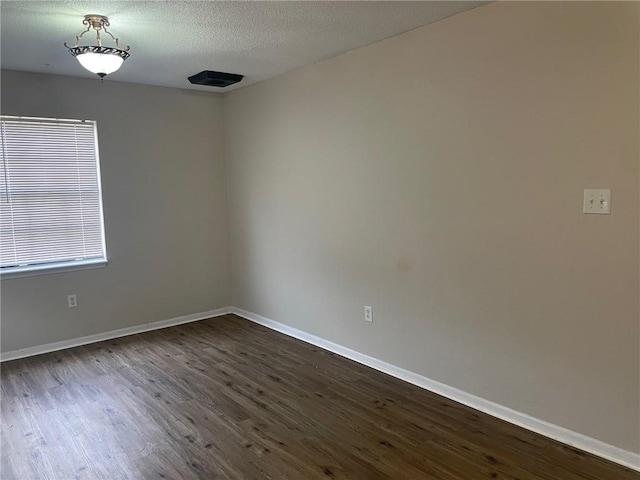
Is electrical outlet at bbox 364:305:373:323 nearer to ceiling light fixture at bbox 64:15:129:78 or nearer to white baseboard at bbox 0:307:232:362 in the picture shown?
white baseboard at bbox 0:307:232:362

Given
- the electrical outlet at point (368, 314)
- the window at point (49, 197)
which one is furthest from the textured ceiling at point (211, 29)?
the electrical outlet at point (368, 314)

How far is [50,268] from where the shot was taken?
4055mm

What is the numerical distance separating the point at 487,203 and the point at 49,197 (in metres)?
3.55

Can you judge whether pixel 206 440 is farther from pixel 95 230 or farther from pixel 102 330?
pixel 95 230

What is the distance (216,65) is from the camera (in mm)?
3758

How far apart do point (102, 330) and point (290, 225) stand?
6.55ft

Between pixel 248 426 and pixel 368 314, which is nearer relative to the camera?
pixel 248 426

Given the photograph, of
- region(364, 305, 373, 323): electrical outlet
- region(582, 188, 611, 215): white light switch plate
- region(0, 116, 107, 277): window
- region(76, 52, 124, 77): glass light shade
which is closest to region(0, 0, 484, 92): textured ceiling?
region(76, 52, 124, 77): glass light shade

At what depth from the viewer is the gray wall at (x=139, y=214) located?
3.98 m

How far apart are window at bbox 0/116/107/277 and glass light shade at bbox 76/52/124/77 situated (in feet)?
5.59

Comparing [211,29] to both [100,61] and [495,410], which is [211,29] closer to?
[100,61]

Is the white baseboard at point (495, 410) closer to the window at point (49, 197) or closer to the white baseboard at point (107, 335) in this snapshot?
the white baseboard at point (107, 335)

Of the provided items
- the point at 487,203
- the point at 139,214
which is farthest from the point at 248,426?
the point at 139,214

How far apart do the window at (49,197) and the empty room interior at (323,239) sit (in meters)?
0.02
